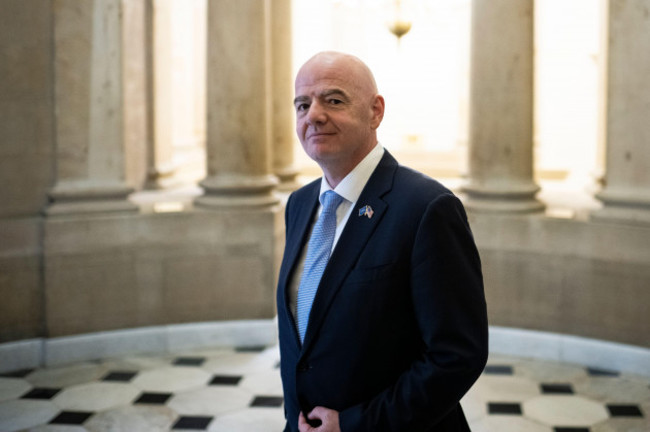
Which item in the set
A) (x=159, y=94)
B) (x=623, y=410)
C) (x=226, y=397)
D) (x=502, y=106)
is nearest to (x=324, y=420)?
(x=226, y=397)

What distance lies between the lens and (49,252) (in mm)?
6367

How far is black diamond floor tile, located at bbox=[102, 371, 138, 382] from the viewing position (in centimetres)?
609

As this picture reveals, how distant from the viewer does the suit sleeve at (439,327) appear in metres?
2.04

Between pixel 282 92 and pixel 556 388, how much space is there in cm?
387

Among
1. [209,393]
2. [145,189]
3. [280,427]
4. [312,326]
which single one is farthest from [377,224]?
[145,189]

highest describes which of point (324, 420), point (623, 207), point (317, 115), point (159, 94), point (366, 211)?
point (159, 94)

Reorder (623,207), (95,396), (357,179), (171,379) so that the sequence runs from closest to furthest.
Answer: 1. (357,179)
2. (95,396)
3. (171,379)
4. (623,207)

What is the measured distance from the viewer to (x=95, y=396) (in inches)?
226

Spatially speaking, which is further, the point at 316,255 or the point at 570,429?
the point at 570,429

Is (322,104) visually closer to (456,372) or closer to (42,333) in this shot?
(456,372)

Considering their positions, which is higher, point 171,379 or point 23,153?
point 23,153

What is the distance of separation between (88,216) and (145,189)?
4.74 feet

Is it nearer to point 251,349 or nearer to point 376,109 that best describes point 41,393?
point 251,349

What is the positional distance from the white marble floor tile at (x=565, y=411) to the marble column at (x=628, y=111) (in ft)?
4.51
